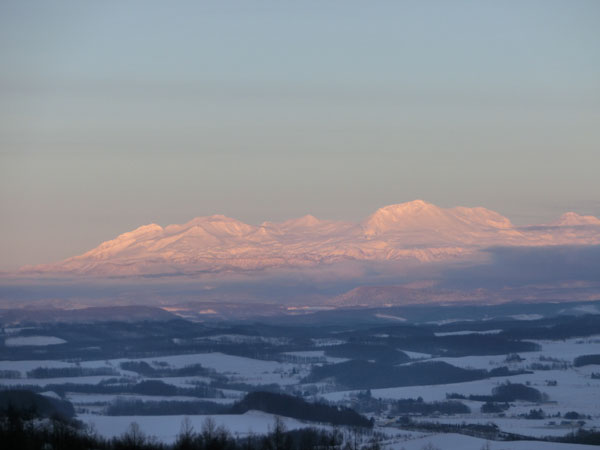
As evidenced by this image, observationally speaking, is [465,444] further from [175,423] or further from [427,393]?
[427,393]

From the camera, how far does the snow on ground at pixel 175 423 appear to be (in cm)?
12216

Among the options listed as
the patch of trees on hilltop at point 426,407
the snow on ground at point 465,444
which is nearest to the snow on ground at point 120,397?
the patch of trees on hilltop at point 426,407

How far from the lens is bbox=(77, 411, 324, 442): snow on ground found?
122 meters

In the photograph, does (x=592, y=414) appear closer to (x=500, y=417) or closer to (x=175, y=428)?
(x=500, y=417)

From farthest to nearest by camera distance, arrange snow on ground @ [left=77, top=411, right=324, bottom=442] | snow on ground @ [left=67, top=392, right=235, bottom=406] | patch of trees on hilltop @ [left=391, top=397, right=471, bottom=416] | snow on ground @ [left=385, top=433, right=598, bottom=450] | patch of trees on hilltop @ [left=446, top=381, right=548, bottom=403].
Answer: patch of trees on hilltop @ [left=446, top=381, right=548, bottom=403], snow on ground @ [left=67, top=392, right=235, bottom=406], patch of trees on hilltop @ [left=391, top=397, right=471, bottom=416], snow on ground @ [left=77, top=411, right=324, bottom=442], snow on ground @ [left=385, top=433, right=598, bottom=450]

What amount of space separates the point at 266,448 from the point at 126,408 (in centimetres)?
→ 7197

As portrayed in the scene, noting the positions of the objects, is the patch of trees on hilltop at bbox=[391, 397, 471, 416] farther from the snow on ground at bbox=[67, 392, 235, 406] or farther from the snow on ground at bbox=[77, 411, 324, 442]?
the snow on ground at bbox=[77, 411, 324, 442]

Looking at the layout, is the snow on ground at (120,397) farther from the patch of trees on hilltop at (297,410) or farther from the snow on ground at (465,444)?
the snow on ground at (465,444)

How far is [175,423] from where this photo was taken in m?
133

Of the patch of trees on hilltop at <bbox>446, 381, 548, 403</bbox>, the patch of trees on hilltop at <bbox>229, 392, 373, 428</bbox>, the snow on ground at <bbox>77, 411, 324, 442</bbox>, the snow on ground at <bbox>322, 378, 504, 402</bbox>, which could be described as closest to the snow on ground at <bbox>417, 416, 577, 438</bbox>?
the patch of trees on hilltop at <bbox>229, 392, 373, 428</bbox>

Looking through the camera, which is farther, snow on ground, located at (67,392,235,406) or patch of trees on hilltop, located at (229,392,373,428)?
snow on ground, located at (67,392,235,406)

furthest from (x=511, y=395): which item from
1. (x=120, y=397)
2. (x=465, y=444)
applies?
(x=465, y=444)

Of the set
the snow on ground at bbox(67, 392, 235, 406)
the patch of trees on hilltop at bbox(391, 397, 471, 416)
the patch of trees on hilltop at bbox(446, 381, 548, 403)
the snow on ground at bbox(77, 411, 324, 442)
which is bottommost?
the patch of trees on hilltop at bbox(391, 397, 471, 416)

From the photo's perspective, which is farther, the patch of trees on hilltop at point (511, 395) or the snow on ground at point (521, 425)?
the patch of trees on hilltop at point (511, 395)
